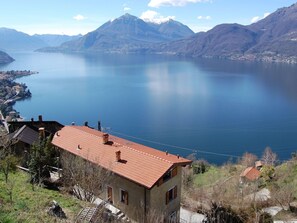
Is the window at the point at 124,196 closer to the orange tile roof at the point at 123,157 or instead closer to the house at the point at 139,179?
the house at the point at 139,179

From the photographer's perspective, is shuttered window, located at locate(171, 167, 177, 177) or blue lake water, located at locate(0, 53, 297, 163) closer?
shuttered window, located at locate(171, 167, 177, 177)

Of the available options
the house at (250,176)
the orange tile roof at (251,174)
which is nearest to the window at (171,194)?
the house at (250,176)

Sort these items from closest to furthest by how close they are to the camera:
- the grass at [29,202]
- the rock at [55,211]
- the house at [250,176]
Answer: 1. the grass at [29,202]
2. the rock at [55,211]
3. the house at [250,176]

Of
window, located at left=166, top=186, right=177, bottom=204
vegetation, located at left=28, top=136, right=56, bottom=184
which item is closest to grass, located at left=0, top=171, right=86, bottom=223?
vegetation, located at left=28, top=136, right=56, bottom=184

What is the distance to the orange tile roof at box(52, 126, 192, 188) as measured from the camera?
16.5 metres

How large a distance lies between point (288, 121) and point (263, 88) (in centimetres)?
4440

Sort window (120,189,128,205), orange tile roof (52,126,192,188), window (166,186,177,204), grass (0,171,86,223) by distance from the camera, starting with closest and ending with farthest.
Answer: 1. grass (0,171,86,223)
2. orange tile roof (52,126,192,188)
3. window (120,189,128,205)
4. window (166,186,177,204)

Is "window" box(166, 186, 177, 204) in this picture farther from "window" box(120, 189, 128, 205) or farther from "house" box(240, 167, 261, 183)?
"house" box(240, 167, 261, 183)

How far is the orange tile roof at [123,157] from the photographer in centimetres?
1652

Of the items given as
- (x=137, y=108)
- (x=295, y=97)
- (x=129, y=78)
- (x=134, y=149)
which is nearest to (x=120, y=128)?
(x=137, y=108)

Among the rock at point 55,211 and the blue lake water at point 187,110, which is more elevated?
the rock at point 55,211

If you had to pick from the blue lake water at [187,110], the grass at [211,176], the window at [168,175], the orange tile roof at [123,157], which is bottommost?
the blue lake water at [187,110]

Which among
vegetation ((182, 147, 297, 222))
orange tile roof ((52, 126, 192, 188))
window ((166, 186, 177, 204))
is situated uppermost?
orange tile roof ((52, 126, 192, 188))

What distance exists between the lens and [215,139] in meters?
61.3
